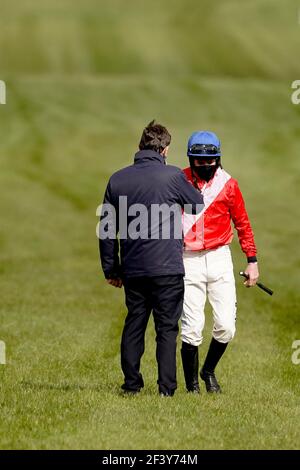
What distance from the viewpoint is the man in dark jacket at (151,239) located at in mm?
10742

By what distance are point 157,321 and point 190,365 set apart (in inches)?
42.1

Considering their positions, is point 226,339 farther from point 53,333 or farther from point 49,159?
point 49,159

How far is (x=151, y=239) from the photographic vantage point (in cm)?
1079

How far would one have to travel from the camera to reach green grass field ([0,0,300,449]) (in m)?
10.1

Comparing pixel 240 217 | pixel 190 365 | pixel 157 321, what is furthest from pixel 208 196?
pixel 190 365

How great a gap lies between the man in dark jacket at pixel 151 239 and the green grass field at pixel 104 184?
807 millimetres

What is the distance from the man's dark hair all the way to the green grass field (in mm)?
2719

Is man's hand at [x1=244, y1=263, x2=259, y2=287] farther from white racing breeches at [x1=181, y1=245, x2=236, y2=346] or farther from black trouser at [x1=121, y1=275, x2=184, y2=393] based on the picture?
black trouser at [x1=121, y1=275, x2=184, y2=393]

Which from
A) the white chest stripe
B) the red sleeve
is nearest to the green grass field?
the red sleeve

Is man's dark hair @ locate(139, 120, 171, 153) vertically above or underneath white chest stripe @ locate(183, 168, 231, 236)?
above

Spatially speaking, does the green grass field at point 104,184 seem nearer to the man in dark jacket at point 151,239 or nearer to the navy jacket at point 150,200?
the man in dark jacket at point 151,239

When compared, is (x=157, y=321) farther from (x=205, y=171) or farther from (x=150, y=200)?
(x=205, y=171)

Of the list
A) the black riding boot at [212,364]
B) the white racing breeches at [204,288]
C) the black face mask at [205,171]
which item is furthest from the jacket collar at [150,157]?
the black riding boot at [212,364]

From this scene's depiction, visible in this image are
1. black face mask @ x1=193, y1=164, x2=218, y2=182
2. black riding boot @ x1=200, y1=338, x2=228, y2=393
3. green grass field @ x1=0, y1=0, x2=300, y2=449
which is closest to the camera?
green grass field @ x1=0, y1=0, x2=300, y2=449
